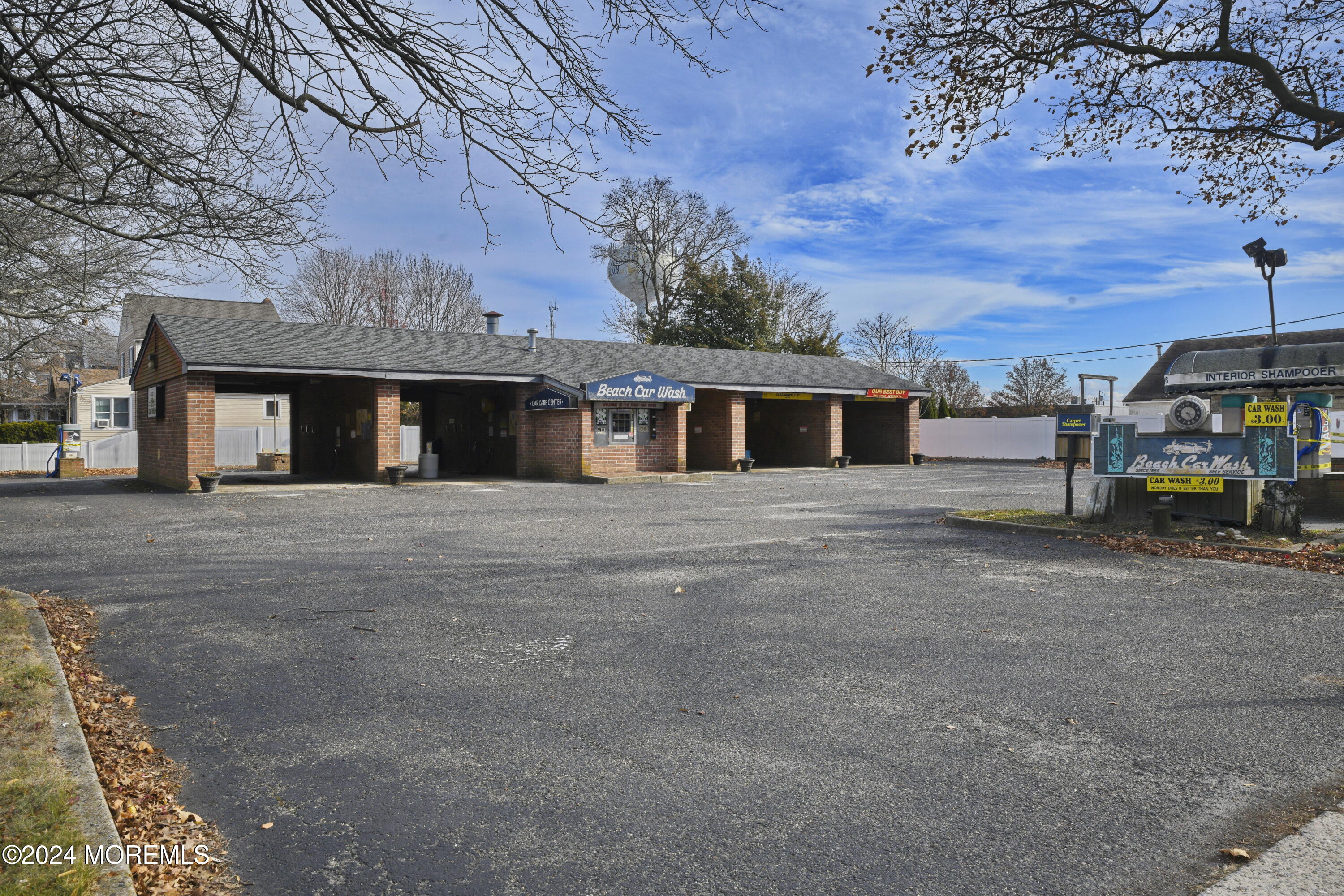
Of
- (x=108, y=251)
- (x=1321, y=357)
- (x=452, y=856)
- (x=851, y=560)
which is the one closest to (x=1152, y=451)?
(x=1321, y=357)

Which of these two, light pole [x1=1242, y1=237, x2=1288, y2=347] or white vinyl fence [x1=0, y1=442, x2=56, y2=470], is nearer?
light pole [x1=1242, y1=237, x2=1288, y2=347]

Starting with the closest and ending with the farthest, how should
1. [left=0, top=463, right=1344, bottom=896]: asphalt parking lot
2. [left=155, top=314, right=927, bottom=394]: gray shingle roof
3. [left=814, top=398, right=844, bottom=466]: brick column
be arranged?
[left=0, top=463, right=1344, bottom=896]: asphalt parking lot
[left=155, top=314, right=927, bottom=394]: gray shingle roof
[left=814, top=398, right=844, bottom=466]: brick column

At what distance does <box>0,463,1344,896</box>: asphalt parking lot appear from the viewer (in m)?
3.04

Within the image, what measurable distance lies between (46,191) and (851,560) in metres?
8.69

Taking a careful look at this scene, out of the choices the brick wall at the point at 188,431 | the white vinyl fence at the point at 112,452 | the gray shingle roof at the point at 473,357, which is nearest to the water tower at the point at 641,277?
the gray shingle roof at the point at 473,357

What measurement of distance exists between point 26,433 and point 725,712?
4302 centimetres

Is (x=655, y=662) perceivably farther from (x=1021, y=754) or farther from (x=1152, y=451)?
(x=1152, y=451)

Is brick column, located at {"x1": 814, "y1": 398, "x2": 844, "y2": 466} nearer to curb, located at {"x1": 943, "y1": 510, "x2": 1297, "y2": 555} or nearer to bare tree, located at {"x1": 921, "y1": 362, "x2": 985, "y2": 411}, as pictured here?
curb, located at {"x1": 943, "y1": 510, "x2": 1297, "y2": 555}

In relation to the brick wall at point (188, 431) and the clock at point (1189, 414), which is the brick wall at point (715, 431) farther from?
the clock at point (1189, 414)

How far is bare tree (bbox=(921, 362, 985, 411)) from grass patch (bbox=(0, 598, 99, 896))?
218ft

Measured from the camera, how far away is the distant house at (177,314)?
1732 inches

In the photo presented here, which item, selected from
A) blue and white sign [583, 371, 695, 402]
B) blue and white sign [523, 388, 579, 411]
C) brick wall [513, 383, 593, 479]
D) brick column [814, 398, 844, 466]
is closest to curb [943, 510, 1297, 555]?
blue and white sign [583, 371, 695, 402]

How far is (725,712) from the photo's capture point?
14.8 ft

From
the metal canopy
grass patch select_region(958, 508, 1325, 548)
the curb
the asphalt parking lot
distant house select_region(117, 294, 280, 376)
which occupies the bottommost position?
the asphalt parking lot
